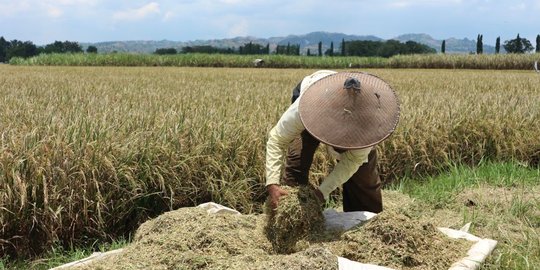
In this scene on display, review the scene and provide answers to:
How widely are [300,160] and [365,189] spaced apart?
48cm

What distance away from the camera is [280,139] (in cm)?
309

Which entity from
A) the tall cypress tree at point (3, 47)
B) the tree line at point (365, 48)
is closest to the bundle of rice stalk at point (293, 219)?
the tree line at point (365, 48)

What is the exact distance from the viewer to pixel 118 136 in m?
3.74

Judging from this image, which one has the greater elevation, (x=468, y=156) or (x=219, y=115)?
(x=219, y=115)

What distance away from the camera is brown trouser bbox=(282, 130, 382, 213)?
341cm

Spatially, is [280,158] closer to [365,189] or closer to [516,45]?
[365,189]

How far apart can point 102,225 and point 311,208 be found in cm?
134

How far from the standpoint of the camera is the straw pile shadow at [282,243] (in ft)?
7.68

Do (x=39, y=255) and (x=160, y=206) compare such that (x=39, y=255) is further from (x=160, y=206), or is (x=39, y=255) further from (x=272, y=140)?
(x=272, y=140)

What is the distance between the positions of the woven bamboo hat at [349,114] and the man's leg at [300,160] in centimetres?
64

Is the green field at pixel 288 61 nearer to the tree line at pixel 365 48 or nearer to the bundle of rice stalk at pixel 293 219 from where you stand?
the tree line at pixel 365 48

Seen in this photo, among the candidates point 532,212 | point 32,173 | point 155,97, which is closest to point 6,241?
point 32,173

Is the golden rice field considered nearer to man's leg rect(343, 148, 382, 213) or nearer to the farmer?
man's leg rect(343, 148, 382, 213)

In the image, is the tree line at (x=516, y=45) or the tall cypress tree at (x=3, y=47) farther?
the tall cypress tree at (x=3, y=47)
